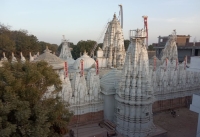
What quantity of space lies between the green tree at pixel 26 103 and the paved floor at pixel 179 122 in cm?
1004

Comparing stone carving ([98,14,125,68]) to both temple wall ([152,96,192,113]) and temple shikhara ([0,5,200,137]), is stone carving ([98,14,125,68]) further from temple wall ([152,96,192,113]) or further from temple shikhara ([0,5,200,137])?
temple wall ([152,96,192,113])

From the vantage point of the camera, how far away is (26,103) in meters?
6.75

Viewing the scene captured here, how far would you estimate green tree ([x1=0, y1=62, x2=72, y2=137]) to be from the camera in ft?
21.5

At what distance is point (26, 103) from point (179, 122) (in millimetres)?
13713

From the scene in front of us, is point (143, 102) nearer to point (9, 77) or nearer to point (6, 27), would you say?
point (9, 77)

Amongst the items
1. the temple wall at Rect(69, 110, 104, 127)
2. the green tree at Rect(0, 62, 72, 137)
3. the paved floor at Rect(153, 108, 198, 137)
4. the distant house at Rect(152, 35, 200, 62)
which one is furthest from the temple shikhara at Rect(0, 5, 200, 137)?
the distant house at Rect(152, 35, 200, 62)

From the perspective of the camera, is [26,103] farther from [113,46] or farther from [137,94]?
[113,46]

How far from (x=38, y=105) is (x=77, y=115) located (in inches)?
299

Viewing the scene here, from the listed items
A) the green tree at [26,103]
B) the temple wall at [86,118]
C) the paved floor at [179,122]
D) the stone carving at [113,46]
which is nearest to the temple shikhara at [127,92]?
the temple wall at [86,118]

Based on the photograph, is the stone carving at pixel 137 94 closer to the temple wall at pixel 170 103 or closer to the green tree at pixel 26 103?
the temple wall at pixel 170 103

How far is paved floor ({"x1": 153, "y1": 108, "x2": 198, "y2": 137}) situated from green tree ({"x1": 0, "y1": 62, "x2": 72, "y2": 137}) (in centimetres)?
1004

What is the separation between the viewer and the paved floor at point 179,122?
14109 millimetres

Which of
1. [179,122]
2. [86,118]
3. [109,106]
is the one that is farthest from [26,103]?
[179,122]

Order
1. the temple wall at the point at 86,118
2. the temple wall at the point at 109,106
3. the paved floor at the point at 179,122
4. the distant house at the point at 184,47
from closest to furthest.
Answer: the paved floor at the point at 179,122 → the temple wall at the point at 86,118 → the temple wall at the point at 109,106 → the distant house at the point at 184,47
